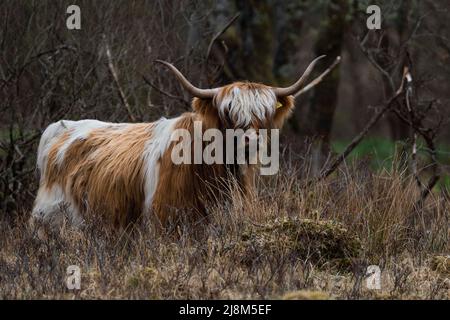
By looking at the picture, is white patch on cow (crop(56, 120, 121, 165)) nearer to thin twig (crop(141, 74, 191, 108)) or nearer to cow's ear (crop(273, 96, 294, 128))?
thin twig (crop(141, 74, 191, 108))

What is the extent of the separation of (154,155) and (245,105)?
0.91 metres

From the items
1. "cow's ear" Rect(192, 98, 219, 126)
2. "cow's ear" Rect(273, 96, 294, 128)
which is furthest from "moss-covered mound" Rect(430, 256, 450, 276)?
"cow's ear" Rect(192, 98, 219, 126)

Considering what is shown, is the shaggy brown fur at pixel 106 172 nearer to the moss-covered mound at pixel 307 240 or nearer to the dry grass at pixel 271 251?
the dry grass at pixel 271 251

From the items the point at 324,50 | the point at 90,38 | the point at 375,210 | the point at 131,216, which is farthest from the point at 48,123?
the point at 324,50

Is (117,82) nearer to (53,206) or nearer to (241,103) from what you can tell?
(53,206)

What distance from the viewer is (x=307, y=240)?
7293 mm

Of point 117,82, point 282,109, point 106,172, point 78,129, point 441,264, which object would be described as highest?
point 117,82

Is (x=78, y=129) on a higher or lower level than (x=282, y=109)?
lower

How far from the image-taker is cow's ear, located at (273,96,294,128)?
28.6 feet

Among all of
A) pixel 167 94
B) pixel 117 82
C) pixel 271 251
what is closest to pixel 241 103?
pixel 271 251

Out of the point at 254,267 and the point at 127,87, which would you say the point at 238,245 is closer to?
the point at 254,267

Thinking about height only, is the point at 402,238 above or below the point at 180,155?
below

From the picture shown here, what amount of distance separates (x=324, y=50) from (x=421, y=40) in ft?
4.53

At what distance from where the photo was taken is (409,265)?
7.14m
